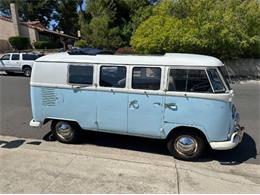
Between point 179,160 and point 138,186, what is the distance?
5.46 feet

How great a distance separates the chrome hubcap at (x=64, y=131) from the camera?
6.50 meters

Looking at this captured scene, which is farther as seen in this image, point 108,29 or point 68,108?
point 108,29

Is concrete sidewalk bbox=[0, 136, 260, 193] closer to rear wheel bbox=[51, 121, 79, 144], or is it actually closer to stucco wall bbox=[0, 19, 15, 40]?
rear wheel bbox=[51, 121, 79, 144]

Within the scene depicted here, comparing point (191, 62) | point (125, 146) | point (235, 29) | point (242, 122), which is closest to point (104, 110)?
point (125, 146)

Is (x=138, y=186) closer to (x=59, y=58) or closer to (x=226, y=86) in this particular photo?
(x=226, y=86)

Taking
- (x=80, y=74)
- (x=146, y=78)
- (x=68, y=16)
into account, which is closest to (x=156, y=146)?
(x=146, y=78)

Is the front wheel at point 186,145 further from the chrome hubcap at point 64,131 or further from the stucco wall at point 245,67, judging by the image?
the stucco wall at point 245,67

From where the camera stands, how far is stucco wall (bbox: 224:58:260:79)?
63.5ft

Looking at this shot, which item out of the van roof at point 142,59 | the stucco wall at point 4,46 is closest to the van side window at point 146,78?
the van roof at point 142,59

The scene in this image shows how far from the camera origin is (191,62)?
17.8ft

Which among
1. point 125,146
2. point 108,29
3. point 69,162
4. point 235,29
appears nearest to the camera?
point 69,162

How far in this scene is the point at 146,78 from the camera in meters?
5.71

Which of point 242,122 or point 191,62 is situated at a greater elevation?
point 191,62

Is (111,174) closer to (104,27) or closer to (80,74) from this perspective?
(80,74)
